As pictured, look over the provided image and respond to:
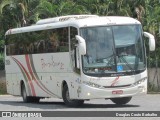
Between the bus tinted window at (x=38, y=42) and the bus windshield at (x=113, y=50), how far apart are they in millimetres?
1524

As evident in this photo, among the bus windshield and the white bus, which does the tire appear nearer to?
the white bus

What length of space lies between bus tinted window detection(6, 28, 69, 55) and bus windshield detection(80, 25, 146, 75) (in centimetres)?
152

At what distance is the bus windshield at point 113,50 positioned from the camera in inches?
1009

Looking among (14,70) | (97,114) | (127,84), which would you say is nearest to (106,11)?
(14,70)

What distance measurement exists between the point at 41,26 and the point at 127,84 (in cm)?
616

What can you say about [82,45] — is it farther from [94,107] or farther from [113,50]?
[94,107]

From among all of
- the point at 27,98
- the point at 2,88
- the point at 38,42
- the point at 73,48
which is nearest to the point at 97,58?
the point at 73,48

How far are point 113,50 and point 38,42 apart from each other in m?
5.43

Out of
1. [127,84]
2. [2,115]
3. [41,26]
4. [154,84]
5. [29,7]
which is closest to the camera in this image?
[2,115]

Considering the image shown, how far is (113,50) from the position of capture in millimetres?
25828

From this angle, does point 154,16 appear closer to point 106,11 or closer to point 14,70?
point 106,11

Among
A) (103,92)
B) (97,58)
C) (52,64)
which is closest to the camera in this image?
(103,92)

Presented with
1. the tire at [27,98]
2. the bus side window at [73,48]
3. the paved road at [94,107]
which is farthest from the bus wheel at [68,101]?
the tire at [27,98]

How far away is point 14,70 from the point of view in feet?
111
